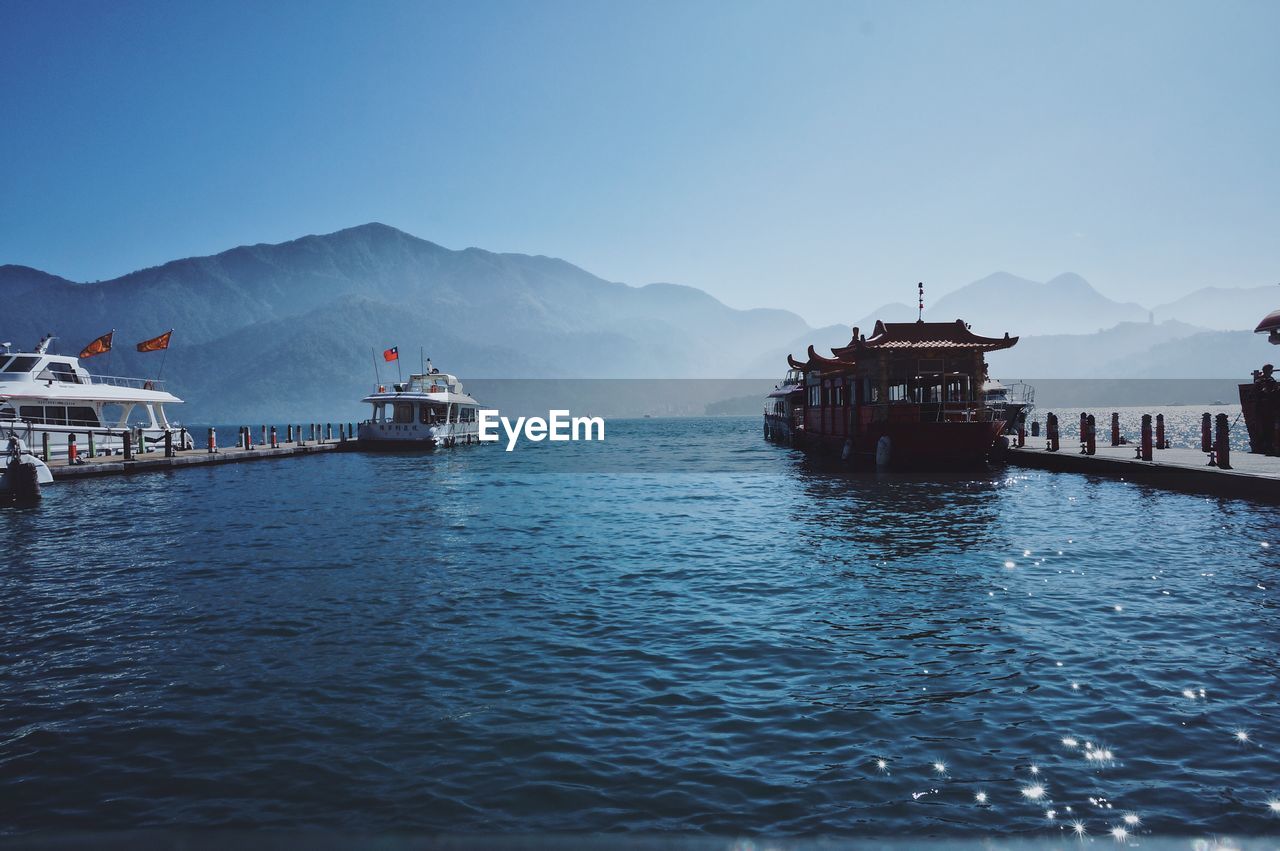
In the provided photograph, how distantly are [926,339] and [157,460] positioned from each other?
3737 cm

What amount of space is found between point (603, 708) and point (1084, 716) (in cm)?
475

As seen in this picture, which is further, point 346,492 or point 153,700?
point 346,492

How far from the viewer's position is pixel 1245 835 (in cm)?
509

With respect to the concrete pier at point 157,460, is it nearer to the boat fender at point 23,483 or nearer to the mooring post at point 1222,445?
the boat fender at point 23,483

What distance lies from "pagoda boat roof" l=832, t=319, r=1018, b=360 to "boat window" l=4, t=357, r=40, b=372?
4141cm

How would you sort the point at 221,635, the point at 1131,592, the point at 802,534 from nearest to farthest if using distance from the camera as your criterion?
the point at 221,635 < the point at 1131,592 < the point at 802,534

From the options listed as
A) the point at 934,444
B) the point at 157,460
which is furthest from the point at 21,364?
the point at 934,444

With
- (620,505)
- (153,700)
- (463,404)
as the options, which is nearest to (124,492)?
(620,505)

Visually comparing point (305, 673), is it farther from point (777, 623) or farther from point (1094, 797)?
point (1094, 797)

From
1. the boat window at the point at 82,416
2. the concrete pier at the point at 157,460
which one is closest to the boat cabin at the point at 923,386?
the concrete pier at the point at 157,460

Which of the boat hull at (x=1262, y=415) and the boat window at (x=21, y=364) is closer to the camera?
the boat hull at (x=1262, y=415)

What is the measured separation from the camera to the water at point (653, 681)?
19.3 feet

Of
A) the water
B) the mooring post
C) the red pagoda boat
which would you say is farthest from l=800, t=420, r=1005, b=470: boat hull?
the water

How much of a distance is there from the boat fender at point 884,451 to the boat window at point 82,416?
41.0 metres
